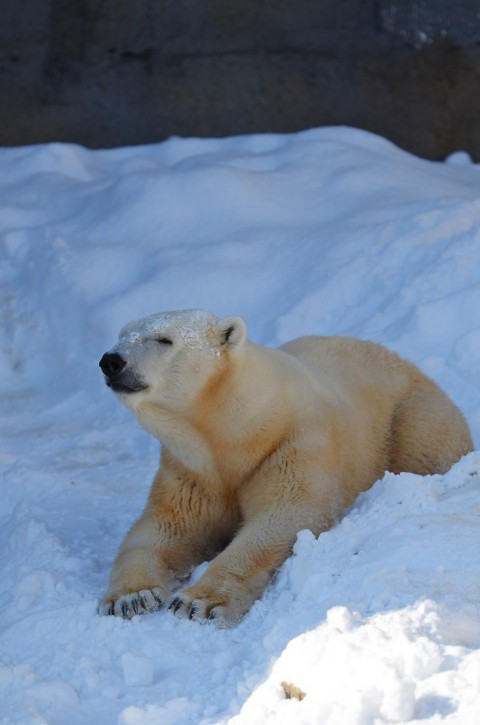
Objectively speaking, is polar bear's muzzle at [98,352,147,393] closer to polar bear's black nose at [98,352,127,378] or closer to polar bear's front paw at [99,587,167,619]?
polar bear's black nose at [98,352,127,378]

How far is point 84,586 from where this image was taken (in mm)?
3980

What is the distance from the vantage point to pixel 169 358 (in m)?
4.03

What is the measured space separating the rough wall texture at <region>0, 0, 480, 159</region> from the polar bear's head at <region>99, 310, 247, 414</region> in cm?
426

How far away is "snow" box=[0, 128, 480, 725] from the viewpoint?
2914 mm

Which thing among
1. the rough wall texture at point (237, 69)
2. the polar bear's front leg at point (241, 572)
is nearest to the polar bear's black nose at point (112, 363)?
the polar bear's front leg at point (241, 572)

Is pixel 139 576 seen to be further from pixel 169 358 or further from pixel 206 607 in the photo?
pixel 169 358

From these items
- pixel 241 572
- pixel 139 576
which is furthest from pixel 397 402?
pixel 139 576

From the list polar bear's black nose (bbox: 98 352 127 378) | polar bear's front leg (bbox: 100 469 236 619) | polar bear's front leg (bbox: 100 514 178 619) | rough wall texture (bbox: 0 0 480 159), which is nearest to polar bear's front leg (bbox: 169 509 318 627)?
polar bear's front leg (bbox: 100 514 178 619)

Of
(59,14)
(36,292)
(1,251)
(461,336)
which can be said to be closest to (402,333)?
(461,336)

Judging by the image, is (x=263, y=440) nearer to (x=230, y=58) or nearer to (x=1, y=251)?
(x=1, y=251)

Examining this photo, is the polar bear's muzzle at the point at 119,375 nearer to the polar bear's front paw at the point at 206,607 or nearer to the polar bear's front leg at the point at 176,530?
the polar bear's front leg at the point at 176,530

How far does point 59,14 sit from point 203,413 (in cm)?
491

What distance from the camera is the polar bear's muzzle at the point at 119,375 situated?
3938 mm

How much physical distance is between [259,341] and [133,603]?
2595 millimetres
